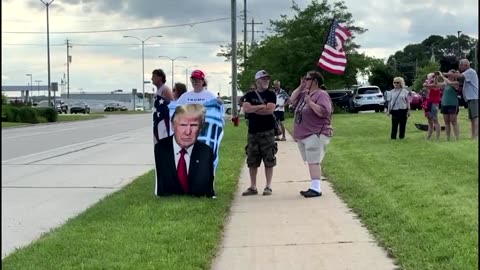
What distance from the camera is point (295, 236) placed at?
6.93 metres

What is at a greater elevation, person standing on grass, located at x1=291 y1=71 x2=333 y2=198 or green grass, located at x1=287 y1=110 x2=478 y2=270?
person standing on grass, located at x1=291 y1=71 x2=333 y2=198

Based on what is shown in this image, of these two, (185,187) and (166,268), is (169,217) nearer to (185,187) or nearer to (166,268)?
(185,187)

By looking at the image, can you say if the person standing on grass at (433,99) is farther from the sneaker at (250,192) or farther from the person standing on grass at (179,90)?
the person standing on grass at (179,90)

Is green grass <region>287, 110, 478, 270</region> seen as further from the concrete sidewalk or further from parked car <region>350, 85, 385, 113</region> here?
parked car <region>350, 85, 385, 113</region>

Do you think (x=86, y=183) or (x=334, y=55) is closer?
(x=334, y=55)

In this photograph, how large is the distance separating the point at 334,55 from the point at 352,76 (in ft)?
99.4

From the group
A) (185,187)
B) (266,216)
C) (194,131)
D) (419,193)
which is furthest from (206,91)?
(419,193)

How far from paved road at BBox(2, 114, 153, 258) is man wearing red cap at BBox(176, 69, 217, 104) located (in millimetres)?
2055

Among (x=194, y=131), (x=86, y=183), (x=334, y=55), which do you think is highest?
(x=334, y=55)

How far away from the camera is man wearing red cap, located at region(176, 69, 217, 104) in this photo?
356 inches

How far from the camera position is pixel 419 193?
848cm

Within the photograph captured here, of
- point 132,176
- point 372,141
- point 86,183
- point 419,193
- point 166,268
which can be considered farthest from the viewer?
point 372,141

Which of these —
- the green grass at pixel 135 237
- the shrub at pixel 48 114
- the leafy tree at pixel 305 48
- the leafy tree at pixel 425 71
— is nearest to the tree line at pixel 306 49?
the leafy tree at pixel 305 48

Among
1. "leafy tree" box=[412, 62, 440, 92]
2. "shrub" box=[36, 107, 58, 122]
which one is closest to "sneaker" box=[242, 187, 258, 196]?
"leafy tree" box=[412, 62, 440, 92]
